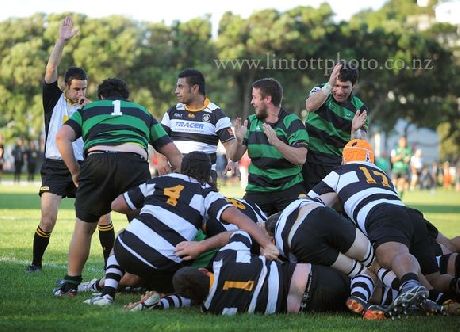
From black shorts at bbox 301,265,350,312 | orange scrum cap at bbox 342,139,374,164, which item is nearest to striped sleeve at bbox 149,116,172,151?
orange scrum cap at bbox 342,139,374,164

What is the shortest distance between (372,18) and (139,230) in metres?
59.1

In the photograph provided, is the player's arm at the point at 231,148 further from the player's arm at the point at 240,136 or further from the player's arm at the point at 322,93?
the player's arm at the point at 322,93

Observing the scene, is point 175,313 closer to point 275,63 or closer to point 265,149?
point 265,149

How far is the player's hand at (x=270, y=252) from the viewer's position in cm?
768

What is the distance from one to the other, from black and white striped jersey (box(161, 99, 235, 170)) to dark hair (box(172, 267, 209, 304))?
4331mm

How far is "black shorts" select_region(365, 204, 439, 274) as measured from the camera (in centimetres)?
784

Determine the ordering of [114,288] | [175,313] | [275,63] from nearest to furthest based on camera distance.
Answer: [175,313]
[114,288]
[275,63]

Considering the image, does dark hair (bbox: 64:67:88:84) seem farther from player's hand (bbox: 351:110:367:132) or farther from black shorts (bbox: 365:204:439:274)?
black shorts (bbox: 365:204:439:274)

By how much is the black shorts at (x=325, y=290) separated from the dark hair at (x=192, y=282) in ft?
2.69

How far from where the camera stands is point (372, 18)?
214 feet

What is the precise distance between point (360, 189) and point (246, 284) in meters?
1.40

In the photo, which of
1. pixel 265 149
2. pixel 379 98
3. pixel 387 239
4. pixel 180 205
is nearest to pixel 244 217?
pixel 180 205

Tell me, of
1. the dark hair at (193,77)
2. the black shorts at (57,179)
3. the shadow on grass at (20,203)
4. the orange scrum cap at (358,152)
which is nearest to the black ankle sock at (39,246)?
the black shorts at (57,179)

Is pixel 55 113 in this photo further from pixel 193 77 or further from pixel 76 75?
pixel 193 77
